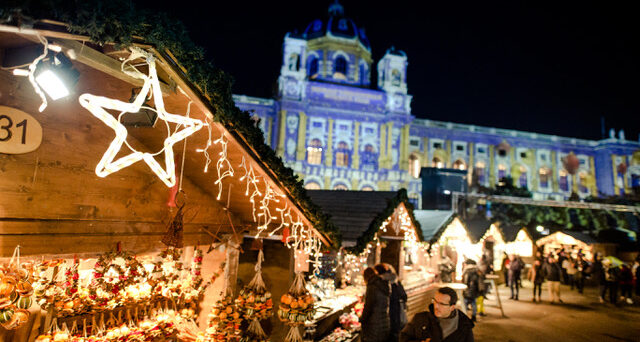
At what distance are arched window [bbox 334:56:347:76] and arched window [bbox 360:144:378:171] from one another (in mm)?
10331

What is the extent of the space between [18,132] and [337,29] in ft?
143

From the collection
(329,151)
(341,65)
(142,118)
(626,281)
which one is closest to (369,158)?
(329,151)

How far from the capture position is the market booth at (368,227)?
7.08 meters

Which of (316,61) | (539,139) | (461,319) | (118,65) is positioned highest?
(316,61)

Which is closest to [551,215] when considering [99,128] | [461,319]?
[461,319]

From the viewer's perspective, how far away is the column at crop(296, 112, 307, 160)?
3428 centimetres

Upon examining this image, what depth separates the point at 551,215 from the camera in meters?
32.7

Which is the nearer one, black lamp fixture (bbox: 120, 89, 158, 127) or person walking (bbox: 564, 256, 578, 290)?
black lamp fixture (bbox: 120, 89, 158, 127)

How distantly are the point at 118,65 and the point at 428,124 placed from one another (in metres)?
43.1

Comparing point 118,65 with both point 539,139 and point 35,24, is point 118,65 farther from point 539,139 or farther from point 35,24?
point 539,139

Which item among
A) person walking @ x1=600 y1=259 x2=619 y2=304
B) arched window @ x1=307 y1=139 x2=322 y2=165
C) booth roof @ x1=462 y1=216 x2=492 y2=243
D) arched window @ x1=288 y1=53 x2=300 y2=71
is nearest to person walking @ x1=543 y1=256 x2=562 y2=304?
person walking @ x1=600 y1=259 x2=619 y2=304

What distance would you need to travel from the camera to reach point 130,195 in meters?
3.39

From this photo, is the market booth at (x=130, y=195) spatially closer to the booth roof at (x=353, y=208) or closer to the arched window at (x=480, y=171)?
the booth roof at (x=353, y=208)

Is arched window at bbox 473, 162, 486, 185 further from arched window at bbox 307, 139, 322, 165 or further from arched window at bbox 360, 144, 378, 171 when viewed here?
arched window at bbox 307, 139, 322, 165
